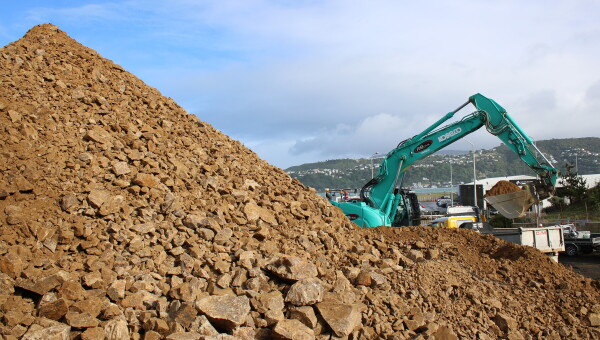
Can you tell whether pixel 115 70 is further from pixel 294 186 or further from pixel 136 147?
pixel 294 186

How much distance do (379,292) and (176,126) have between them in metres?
4.91

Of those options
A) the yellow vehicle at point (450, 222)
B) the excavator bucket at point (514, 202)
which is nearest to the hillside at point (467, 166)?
the yellow vehicle at point (450, 222)

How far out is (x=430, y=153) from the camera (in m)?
15.0

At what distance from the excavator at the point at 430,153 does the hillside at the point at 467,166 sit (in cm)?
6522

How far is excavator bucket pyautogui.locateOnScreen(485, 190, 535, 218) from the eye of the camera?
13.3m

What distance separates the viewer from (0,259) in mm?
5730

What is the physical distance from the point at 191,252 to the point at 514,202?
9644 mm

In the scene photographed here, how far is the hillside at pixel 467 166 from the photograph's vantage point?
9194 centimetres

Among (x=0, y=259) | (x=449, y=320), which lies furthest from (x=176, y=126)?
(x=449, y=320)

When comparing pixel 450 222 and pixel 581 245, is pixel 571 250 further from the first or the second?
pixel 450 222

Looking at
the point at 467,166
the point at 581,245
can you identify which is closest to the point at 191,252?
the point at 581,245

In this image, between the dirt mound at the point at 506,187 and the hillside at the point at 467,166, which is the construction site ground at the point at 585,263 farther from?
the hillside at the point at 467,166

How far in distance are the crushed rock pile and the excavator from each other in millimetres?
3984

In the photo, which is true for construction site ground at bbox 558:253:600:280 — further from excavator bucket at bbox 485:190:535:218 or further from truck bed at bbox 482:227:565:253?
excavator bucket at bbox 485:190:535:218
